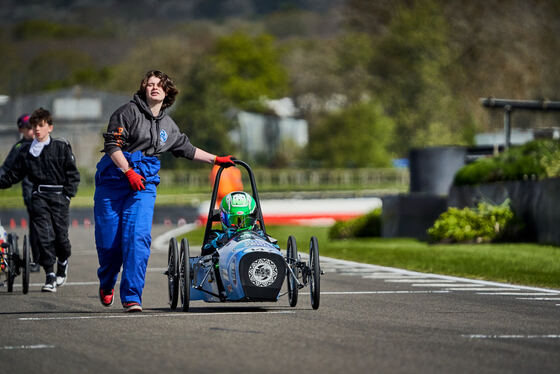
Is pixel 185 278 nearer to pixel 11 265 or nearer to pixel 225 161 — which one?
pixel 225 161

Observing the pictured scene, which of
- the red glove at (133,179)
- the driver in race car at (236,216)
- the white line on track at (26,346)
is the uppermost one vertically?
the red glove at (133,179)

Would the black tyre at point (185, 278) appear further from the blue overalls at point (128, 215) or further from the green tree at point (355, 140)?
the green tree at point (355, 140)

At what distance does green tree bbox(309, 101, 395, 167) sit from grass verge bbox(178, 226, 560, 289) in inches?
2555

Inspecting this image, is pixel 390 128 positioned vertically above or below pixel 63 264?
above

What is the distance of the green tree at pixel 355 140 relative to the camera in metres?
89.9

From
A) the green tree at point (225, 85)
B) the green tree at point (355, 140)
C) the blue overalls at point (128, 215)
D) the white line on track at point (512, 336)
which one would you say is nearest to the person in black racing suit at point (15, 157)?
the blue overalls at point (128, 215)

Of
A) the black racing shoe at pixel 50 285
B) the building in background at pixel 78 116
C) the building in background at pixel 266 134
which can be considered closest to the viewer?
the black racing shoe at pixel 50 285

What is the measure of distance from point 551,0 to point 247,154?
2837 cm

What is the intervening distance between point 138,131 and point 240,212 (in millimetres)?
1099

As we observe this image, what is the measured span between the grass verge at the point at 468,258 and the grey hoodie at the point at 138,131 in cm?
513

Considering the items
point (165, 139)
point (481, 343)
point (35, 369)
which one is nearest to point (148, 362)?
point (35, 369)

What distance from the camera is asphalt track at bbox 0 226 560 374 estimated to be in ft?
23.9

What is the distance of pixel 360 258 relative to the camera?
1978 centimetres

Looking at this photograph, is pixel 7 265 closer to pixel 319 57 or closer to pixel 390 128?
pixel 390 128
